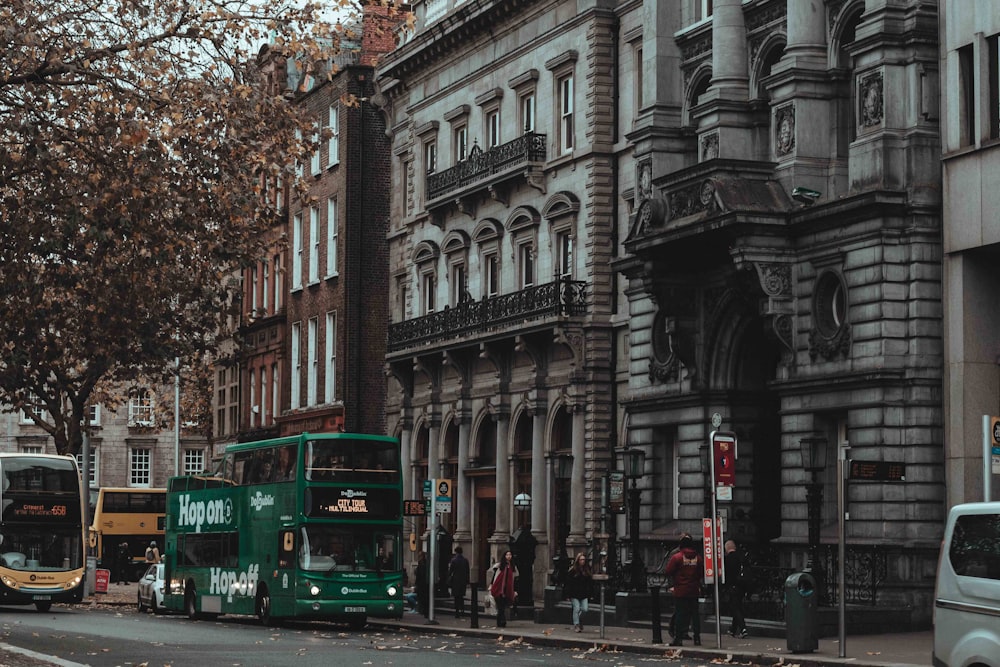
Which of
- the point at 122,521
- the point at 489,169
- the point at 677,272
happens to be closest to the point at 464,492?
the point at 489,169

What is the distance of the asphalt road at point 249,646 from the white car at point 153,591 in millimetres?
5252

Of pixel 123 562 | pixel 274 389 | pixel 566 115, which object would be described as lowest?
pixel 123 562

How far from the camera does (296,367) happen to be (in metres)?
65.9

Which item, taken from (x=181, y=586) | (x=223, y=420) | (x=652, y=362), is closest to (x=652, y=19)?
(x=652, y=362)

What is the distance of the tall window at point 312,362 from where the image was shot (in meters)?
63.7

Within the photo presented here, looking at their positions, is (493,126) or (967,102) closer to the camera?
(967,102)

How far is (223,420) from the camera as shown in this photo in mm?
75250

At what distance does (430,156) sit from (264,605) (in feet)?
67.9

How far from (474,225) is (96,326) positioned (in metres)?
24.6

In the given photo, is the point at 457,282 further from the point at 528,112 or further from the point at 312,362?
the point at 312,362

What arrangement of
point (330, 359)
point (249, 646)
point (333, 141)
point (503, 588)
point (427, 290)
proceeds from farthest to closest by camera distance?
point (333, 141) → point (330, 359) → point (427, 290) → point (503, 588) → point (249, 646)

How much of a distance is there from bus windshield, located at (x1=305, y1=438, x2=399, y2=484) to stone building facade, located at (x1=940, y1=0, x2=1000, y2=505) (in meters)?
10.3

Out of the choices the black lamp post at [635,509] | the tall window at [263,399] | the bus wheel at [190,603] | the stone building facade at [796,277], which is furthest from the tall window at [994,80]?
the tall window at [263,399]

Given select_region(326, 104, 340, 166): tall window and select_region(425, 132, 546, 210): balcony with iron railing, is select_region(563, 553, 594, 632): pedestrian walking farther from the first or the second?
select_region(326, 104, 340, 166): tall window
